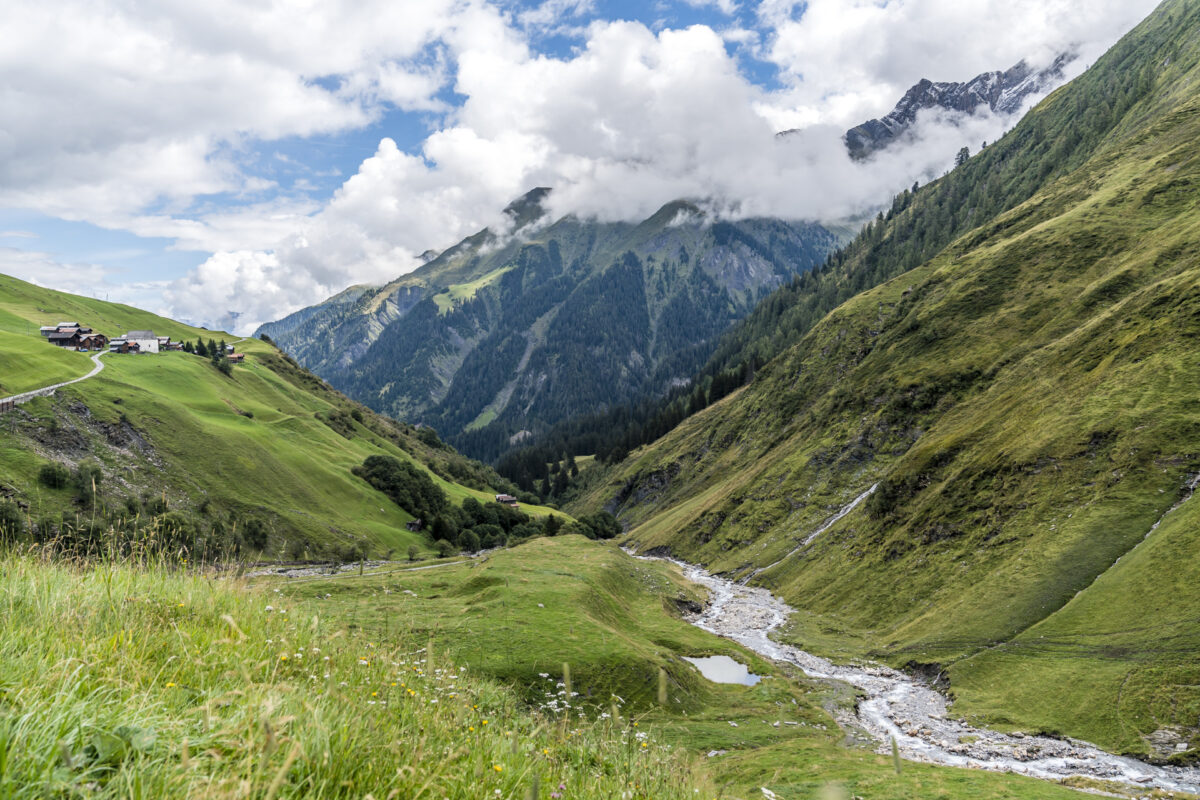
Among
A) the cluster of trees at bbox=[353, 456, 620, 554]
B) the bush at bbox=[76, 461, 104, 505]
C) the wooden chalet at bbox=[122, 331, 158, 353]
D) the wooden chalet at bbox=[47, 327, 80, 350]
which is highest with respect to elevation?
the wooden chalet at bbox=[122, 331, 158, 353]

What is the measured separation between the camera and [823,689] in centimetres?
4969

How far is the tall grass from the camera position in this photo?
311 cm

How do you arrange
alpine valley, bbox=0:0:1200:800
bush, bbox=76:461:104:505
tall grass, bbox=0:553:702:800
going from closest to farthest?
tall grass, bbox=0:553:702:800, alpine valley, bbox=0:0:1200:800, bush, bbox=76:461:104:505

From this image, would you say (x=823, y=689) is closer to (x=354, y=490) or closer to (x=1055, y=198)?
(x=354, y=490)

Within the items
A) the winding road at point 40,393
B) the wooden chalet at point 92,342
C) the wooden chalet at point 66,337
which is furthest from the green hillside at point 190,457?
the wooden chalet at point 66,337

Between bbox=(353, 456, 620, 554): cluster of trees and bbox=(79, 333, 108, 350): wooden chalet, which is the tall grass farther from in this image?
bbox=(79, 333, 108, 350): wooden chalet

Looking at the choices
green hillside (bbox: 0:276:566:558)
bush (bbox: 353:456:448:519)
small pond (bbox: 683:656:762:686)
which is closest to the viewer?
small pond (bbox: 683:656:762:686)

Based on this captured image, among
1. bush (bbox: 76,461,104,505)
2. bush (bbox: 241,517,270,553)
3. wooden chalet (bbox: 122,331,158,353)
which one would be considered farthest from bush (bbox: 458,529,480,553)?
wooden chalet (bbox: 122,331,158,353)

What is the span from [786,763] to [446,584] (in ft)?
108

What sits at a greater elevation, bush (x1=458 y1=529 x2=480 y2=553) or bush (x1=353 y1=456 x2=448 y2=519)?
bush (x1=353 y1=456 x2=448 y2=519)

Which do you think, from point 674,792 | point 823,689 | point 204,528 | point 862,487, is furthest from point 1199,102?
point 204,528

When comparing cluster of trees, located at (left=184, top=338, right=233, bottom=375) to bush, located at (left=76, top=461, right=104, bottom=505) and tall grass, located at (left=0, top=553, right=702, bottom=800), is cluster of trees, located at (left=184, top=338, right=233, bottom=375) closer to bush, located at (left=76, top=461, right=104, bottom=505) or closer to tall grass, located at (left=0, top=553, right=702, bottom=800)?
bush, located at (left=76, top=461, right=104, bottom=505)

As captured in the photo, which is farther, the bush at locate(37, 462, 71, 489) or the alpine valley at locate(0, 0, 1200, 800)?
the bush at locate(37, 462, 71, 489)

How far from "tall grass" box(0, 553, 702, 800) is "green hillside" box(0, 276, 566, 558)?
5286 cm
